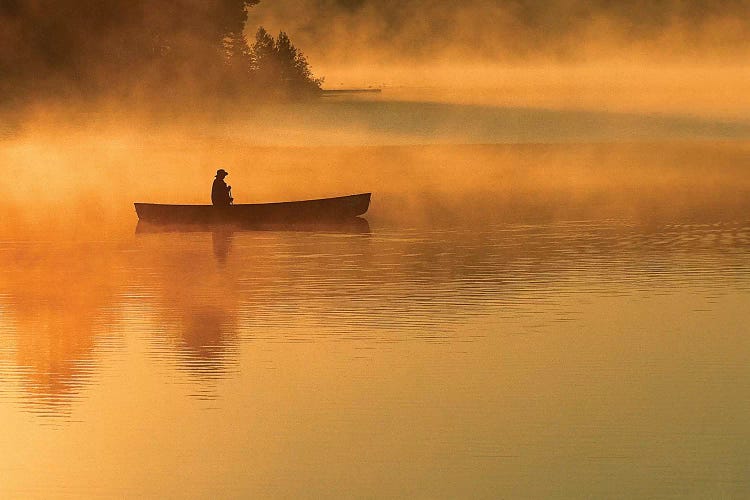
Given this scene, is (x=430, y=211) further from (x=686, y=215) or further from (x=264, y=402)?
(x=264, y=402)

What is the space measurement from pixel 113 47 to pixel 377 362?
76.8m

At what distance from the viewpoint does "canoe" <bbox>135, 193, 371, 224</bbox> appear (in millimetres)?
45406

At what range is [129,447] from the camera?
19656 mm

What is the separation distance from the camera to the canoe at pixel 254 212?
45406 millimetres

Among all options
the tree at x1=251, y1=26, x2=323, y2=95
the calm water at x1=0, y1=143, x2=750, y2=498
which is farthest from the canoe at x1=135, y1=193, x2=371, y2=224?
the tree at x1=251, y1=26, x2=323, y2=95

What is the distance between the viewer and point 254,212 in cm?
4556

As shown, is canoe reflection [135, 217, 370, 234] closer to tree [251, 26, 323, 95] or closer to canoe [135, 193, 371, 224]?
canoe [135, 193, 371, 224]

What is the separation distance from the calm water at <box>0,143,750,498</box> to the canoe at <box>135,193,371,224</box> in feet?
1.67

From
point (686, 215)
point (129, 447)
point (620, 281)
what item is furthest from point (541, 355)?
point (686, 215)

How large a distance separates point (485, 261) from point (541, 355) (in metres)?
13.0

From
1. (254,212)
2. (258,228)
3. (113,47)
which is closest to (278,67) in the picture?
(113,47)

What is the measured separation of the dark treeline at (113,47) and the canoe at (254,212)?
47.9m

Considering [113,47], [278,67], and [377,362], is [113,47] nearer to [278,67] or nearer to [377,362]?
[278,67]

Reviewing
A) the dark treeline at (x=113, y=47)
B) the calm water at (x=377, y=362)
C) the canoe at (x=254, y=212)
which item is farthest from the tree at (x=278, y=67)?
the calm water at (x=377, y=362)
